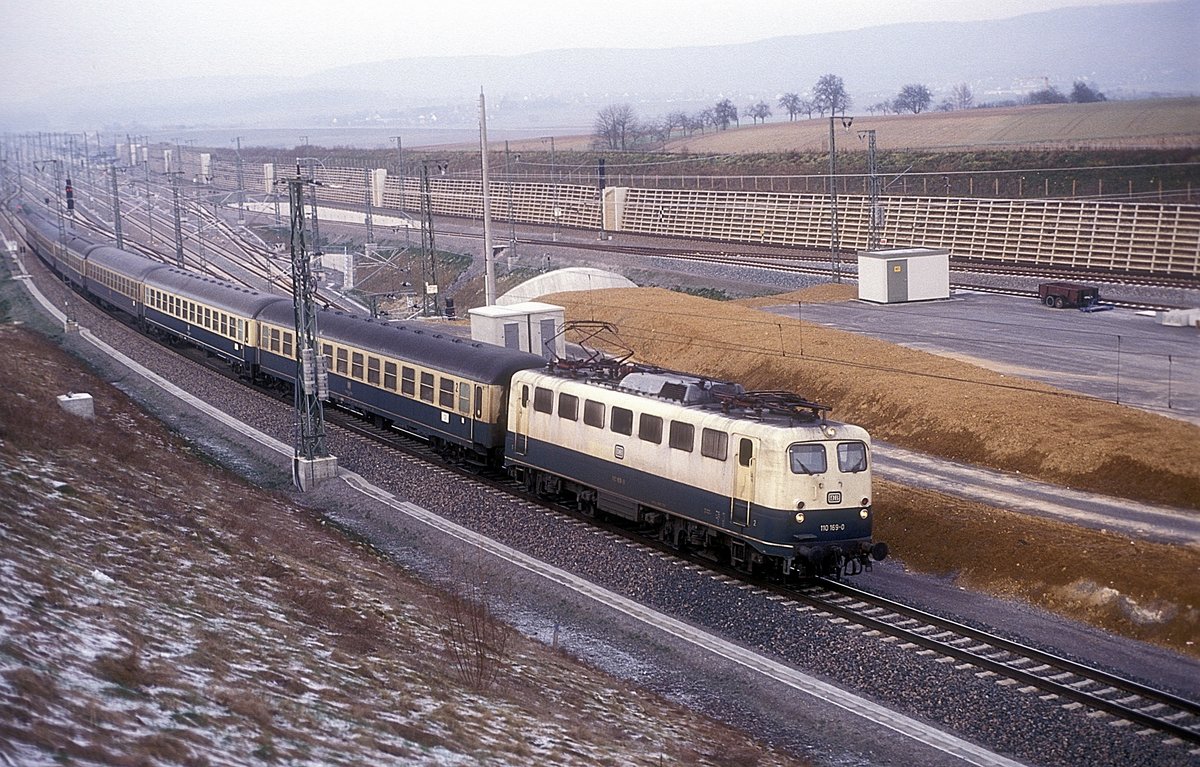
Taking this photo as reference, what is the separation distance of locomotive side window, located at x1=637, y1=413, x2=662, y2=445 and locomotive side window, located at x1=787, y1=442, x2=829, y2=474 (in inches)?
127

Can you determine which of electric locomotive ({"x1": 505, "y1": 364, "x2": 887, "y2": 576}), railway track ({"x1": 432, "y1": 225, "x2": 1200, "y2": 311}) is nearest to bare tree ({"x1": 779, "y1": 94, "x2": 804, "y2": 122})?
railway track ({"x1": 432, "y1": 225, "x2": 1200, "y2": 311})

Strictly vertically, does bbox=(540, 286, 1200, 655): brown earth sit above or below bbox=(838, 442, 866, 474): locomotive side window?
below

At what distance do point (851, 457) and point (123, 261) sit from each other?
1924 inches

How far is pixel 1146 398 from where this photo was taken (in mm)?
27453

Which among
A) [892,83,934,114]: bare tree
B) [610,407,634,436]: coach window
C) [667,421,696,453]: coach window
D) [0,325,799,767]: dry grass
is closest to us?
[0,325,799,767]: dry grass

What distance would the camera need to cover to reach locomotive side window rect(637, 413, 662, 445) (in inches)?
845

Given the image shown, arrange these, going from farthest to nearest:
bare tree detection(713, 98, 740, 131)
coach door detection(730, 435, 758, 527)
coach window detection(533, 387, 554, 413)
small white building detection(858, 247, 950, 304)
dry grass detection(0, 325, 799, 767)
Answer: bare tree detection(713, 98, 740, 131), small white building detection(858, 247, 950, 304), coach window detection(533, 387, 554, 413), coach door detection(730, 435, 758, 527), dry grass detection(0, 325, 799, 767)

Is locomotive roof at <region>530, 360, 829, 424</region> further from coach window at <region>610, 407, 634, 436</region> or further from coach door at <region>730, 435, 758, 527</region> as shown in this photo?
coach door at <region>730, 435, 758, 527</region>

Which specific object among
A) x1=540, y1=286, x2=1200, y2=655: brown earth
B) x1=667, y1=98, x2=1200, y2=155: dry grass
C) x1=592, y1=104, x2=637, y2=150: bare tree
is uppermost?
x1=592, y1=104, x2=637, y2=150: bare tree

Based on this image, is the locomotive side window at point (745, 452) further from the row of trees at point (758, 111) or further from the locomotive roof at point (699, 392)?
the row of trees at point (758, 111)

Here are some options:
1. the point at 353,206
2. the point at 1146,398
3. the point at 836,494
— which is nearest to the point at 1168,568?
the point at 836,494

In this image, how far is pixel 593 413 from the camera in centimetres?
2328

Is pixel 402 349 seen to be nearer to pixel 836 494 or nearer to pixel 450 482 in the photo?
pixel 450 482

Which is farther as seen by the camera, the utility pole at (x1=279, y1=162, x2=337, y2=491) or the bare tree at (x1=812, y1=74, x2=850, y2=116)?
the bare tree at (x1=812, y1=74, x2=850, y2=116)
